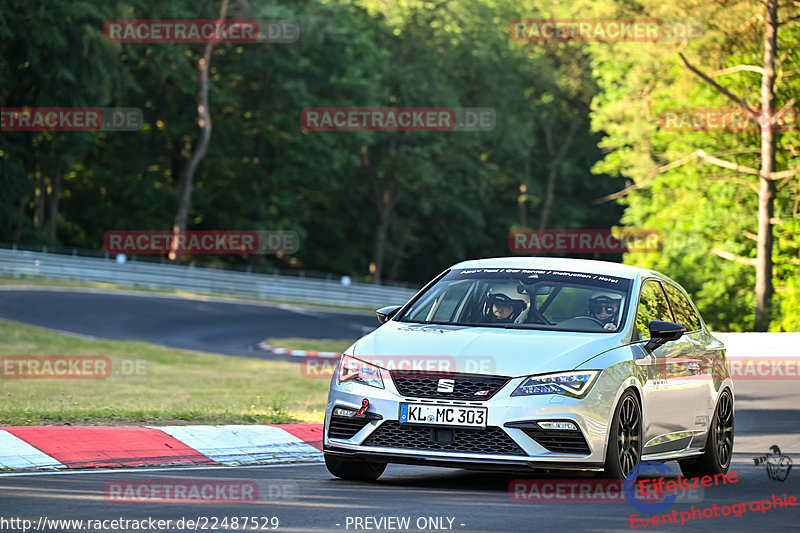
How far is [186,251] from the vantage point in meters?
64.1

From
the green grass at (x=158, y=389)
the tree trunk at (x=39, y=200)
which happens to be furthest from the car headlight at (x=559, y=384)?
the tree trunk at (x=39, y=200)

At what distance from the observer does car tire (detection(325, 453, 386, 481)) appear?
9.98 m

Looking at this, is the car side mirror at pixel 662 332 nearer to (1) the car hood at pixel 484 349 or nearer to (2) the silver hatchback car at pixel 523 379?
(2) the silver hatchback car at pixel 523 379

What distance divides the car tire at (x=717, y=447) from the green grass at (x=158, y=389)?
4.71m

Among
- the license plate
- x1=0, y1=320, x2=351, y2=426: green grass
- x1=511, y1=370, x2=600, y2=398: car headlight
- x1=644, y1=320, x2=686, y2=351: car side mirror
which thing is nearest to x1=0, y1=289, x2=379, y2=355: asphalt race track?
x1=0, y1=320, x2=351, y2=426: green grass

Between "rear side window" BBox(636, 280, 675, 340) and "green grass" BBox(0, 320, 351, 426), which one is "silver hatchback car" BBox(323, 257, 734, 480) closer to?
"rear side window" BBox(636, 280, 675, 340)

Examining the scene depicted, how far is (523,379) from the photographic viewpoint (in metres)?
9.18

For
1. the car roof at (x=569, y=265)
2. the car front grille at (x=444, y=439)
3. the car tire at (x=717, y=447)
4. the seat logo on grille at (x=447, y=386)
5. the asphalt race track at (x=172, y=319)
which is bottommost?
the asphalt race track at (x=172, y=319)

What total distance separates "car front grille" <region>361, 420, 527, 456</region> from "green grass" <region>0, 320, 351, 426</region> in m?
4.67

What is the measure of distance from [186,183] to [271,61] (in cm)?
772

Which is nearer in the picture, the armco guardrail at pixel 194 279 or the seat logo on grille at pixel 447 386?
the seat logo on grille at pixel 447 386

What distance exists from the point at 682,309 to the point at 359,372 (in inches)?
137

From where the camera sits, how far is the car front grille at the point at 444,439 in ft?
30.0

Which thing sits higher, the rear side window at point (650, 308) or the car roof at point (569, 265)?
the car roof at point (569, 265)
